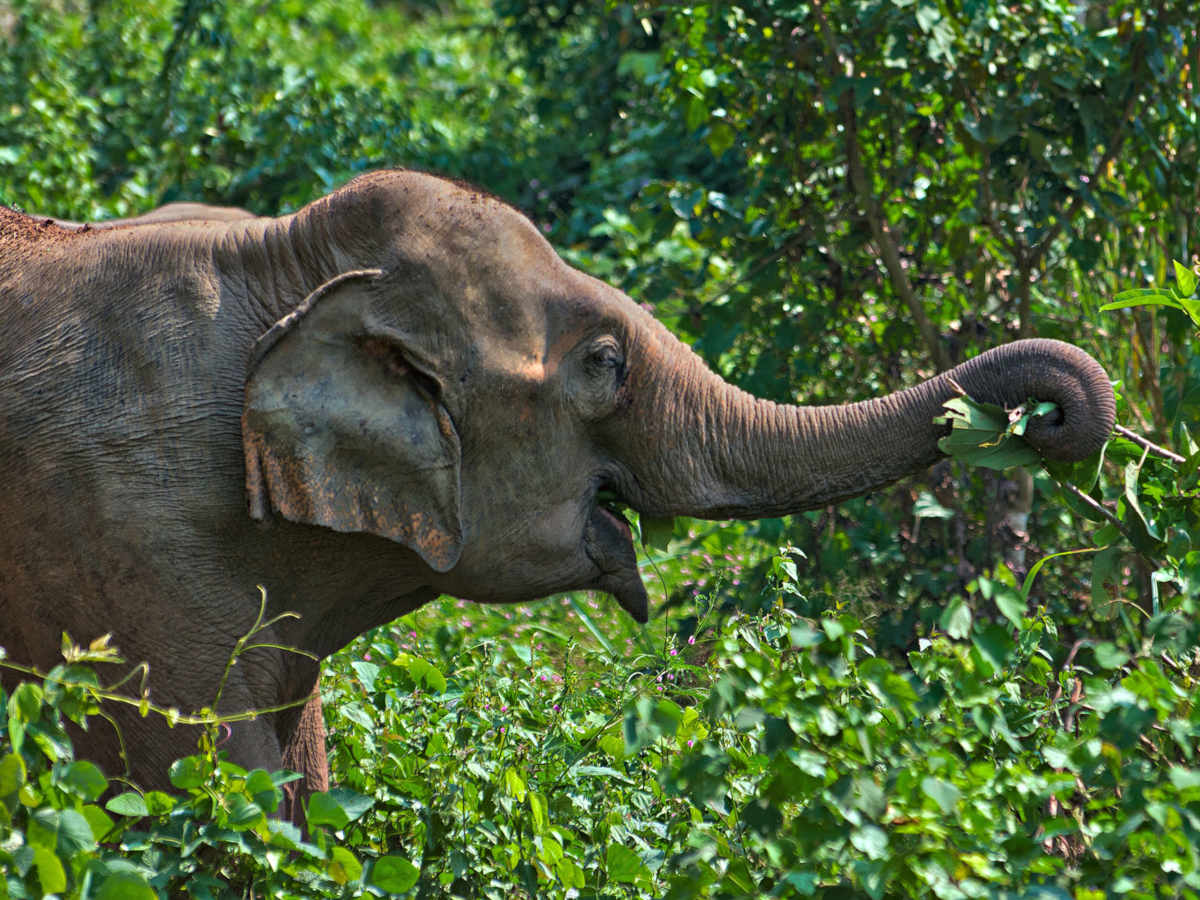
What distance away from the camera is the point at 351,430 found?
2904mm

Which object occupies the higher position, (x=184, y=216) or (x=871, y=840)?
(x=184, y=216)

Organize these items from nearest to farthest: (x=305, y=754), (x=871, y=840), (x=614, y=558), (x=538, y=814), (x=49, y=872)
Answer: (x=49, y=872), (x=871, y=840), (x=538, y=814), (x=614, y=558), (x=305, y=754)

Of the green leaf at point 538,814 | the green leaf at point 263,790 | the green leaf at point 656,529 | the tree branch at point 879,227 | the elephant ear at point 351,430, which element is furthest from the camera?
the tree branch at point 879,227

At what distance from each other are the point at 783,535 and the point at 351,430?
7.34ft

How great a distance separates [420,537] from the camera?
2.97 metres

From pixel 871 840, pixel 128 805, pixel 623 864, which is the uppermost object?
pixel 128 805

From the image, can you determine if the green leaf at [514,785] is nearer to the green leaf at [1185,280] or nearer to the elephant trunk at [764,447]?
the elephant trunk at [764,447]

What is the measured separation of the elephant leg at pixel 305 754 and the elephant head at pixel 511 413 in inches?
17.6

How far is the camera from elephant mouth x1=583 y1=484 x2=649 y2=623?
315 centimetres

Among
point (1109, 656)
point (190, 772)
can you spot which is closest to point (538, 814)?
point (190, 772)

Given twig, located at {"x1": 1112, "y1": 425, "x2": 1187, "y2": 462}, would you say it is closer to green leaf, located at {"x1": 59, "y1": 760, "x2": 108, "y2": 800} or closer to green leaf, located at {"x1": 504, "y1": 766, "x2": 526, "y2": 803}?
green leaf, located at {"x1": 504, "y1": 766, "x2": 526, "y2": 803}

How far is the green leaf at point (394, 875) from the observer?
241 cm

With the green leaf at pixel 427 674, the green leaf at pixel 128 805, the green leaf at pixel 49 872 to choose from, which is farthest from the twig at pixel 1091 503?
the green leaf at pixel 49 872

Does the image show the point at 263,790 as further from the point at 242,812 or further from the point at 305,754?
the point at 305,754
